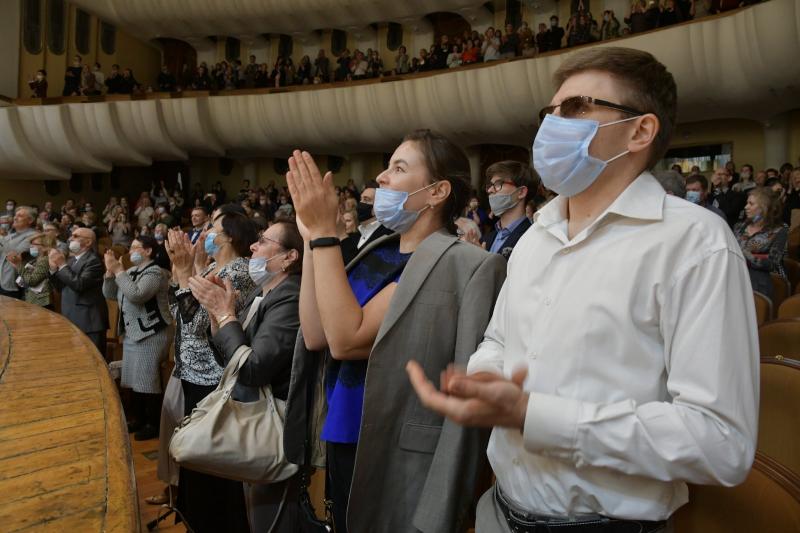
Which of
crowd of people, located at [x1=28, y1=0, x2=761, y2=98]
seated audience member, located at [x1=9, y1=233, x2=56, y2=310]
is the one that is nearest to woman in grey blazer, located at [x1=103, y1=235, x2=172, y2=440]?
seated audience member, located at [x1=9, y1=233, x2=56, y2=310]

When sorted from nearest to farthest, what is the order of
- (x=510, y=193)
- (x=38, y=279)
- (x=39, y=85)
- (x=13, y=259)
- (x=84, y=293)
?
(x=510, y=193)
(x=84, y=293)
(x=38, y=279)
(x=13, y=259)
(x=39, y=85)

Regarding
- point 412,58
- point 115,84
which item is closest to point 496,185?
point 412,58

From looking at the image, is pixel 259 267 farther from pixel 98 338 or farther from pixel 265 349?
pixel 98 338

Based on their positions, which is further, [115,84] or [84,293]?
[115,84]

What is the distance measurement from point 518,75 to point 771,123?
4385 millimetres

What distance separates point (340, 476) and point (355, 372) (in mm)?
299

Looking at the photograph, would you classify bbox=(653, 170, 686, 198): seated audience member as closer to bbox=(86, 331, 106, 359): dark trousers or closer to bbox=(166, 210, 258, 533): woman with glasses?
bbox=(166, 210, 258, 533): woman with glasses

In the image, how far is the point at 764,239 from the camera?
429 cm

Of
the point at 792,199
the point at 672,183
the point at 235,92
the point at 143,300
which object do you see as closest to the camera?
the point at 672,183

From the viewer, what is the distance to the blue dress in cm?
158

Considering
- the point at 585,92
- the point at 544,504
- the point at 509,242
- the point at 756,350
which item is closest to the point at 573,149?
the point at 585,92

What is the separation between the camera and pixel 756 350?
89 centimetres

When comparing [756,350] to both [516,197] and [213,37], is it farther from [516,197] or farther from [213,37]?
[213,37]

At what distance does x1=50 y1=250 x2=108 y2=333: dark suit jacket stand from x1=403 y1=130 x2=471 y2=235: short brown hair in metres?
3.78
